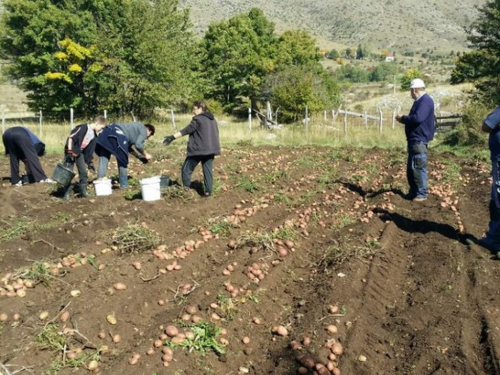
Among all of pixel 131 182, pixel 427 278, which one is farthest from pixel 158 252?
pixel 131 182

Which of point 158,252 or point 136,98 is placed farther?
point 136,98

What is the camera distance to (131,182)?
951cm

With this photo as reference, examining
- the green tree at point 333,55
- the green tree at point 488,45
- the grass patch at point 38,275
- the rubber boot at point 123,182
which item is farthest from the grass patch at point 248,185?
the green tree at point 333,55

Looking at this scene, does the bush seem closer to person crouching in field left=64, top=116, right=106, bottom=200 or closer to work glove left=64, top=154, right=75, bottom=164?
person crouching in field left=64, top=116, right=106, bottom=200

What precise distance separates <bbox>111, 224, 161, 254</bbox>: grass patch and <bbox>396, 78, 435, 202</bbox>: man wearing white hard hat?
4464 mm

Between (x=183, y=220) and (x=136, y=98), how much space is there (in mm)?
23982

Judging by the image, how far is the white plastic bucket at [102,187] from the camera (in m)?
8.17

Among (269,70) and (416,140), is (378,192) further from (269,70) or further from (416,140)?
(269,70)

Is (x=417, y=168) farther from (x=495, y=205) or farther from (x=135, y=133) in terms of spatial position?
(x=135, y=133)

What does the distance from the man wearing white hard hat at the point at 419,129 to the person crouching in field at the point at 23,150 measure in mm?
7180

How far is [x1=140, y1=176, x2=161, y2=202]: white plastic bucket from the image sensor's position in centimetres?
763

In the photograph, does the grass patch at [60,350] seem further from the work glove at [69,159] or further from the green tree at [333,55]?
the green tree at [333,55]

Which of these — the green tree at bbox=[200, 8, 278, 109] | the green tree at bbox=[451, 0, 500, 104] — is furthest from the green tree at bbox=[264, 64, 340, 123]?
the green tree at bbox=[200, 8, 278, 109]

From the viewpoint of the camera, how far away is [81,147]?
7.96 m
